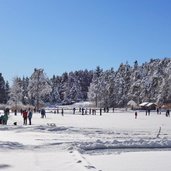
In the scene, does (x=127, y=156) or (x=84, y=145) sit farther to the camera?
(x=84, y=145)

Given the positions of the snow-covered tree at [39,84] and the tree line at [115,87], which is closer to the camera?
the snow-covered tree at [39,84]

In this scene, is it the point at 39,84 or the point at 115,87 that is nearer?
the point at 39,84

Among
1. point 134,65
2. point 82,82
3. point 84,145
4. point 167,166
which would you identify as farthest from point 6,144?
point 82,82

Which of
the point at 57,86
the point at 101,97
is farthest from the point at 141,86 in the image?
the point at 57,86

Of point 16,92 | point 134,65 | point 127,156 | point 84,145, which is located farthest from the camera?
point 134,65

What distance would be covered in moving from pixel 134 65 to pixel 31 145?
13132 cm

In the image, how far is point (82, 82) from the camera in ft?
627

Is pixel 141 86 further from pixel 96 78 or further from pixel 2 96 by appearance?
pixel 2 96

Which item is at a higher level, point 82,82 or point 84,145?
point 82,82

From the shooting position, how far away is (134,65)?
15212 cm

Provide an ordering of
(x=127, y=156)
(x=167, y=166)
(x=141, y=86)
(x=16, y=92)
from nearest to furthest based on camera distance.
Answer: (x=167, y=166)
(x=127, y=156)
(x=16, y=92)
(x=141, y=86)

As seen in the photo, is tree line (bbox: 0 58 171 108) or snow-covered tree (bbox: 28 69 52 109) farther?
tree line (bbox: 0 58 171 108)

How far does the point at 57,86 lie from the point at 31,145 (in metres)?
156

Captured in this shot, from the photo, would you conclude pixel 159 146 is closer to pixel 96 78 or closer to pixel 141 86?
pixel 141 86
